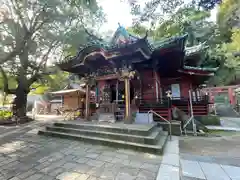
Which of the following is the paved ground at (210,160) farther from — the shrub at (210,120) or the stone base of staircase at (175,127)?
the shrub at (210,120)

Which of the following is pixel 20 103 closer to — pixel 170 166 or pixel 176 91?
pixel 170 166

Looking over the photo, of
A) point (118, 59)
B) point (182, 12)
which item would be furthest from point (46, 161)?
point (182, 12)

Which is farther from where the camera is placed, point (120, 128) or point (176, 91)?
point (176, 91)

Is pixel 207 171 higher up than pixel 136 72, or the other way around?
pixel 136 72

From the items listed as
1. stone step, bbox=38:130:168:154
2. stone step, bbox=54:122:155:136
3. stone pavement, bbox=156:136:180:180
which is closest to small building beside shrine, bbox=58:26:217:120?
stone step, bbox=54:122:155:136

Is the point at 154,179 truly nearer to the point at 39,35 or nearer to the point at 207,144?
the point at 207,144

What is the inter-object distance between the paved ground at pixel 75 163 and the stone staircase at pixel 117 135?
230 mm

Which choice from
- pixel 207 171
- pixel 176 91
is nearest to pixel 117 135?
pixel 207 171

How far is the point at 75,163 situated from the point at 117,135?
5.55ft

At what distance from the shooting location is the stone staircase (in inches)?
153

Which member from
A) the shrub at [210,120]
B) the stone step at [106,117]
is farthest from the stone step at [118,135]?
the shrub at [210,120]

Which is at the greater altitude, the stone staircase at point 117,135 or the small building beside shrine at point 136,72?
the small building beside shrine at point 136,72

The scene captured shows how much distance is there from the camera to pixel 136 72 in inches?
274

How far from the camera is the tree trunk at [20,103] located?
370 inches
